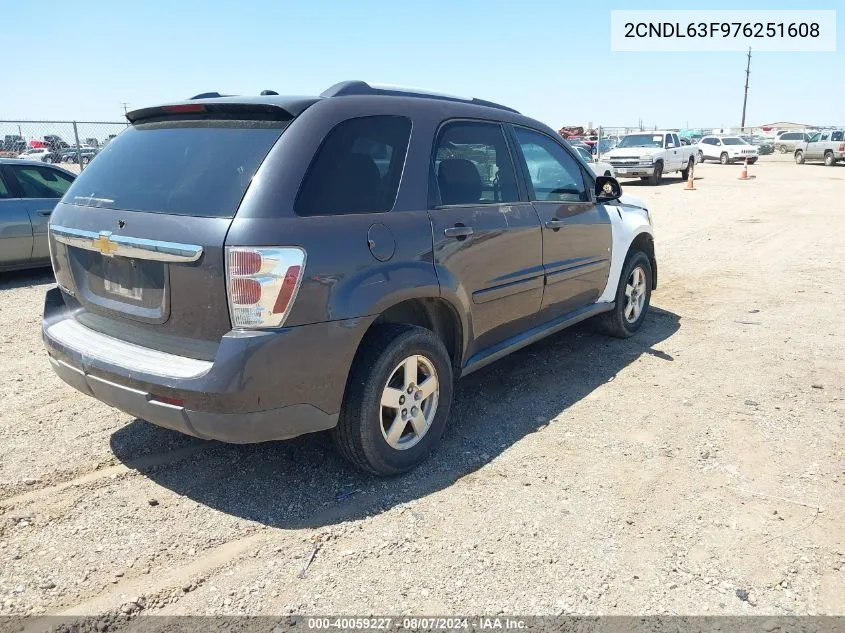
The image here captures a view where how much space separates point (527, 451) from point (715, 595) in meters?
1.33

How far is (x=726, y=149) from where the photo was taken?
39.1 metres

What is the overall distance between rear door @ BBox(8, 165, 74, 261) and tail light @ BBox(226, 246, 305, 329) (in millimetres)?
6126

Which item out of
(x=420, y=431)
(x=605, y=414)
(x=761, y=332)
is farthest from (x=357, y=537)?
(x=761, y=332)

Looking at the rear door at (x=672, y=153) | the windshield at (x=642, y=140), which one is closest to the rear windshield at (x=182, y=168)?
the windshield at (x=642, y=140)

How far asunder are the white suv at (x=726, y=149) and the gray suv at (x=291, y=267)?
37830 millimetres

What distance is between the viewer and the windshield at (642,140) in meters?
25.4

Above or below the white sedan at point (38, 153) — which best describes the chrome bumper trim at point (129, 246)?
below

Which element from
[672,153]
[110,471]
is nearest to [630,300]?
[110,471]

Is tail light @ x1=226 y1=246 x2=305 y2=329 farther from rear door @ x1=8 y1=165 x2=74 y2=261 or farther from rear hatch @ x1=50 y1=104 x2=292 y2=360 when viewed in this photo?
rear door @ x1=8 y1=165 x2=74 y2=261

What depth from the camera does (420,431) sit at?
353 cm

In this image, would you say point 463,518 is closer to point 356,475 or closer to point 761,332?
point 356,475

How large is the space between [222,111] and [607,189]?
10.3 ft

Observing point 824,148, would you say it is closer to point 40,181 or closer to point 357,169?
point 40,181

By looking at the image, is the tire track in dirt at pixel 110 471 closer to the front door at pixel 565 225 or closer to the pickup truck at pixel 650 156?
the front door at pixel 565 225
